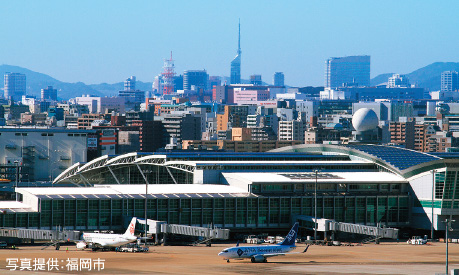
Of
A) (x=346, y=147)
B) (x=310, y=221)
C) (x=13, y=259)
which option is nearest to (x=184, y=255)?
(x=13, y=259)

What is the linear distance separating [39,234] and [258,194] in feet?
118

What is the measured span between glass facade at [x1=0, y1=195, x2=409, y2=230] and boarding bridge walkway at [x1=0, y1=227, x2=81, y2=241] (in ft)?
17.1

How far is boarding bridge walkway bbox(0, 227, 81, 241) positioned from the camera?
5497 inches

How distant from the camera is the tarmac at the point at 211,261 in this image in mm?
111544

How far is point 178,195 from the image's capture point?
156125 millimetres

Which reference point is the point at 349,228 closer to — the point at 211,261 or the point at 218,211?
the point at 218,211

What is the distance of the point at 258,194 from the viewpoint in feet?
526

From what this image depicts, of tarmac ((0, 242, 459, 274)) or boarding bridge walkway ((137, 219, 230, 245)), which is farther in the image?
boarding bridge walkway ((137, 219, 230, 245))

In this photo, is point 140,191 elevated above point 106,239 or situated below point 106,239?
above

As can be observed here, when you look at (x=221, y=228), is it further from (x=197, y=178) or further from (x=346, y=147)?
(x=346, y=147)

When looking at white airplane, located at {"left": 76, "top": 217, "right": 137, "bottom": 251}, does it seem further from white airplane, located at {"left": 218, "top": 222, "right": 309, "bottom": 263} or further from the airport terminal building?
white airplane, located at {"left": 218, "top": 222, "right": 309, "bottom": 263}

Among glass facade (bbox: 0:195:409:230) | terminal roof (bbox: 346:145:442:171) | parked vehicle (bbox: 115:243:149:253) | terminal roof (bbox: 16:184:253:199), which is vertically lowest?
parked vehicle (bbox: 115:243:149:253)

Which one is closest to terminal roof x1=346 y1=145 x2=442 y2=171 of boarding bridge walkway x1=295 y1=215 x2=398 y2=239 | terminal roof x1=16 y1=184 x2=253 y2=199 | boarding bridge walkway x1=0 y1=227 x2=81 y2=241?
boarding bridge walkway x1=295 y1=215 x2=398 y2=239

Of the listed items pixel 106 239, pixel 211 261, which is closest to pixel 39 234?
pixel 106 239
